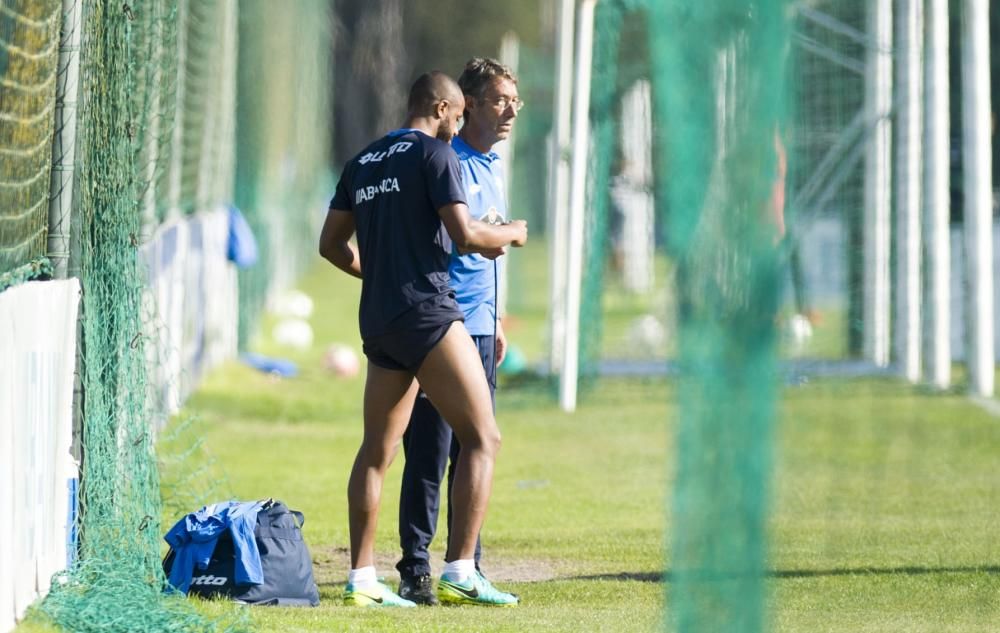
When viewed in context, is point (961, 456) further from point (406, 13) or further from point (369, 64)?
point (406, 13)

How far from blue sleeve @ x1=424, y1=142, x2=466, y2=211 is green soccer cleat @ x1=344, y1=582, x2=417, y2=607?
147 cm

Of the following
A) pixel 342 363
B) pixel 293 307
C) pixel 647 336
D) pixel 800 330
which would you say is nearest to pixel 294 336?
pixel 342 363

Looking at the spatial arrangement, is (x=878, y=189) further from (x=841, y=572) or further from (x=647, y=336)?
(x=841, y=572)

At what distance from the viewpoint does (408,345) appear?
6406 mm

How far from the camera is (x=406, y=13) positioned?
68.2 m

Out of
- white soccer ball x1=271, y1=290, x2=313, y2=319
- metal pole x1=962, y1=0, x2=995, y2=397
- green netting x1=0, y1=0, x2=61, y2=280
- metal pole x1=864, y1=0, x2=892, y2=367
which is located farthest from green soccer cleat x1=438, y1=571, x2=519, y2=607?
white soccer ball x1=271, y1=290, x2=313, y2=319

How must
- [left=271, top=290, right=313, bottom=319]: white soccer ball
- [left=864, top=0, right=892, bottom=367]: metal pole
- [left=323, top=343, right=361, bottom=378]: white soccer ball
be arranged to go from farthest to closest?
1. [left=271, top=290, right=313, bottom=319]: white soccer ball
2. [left=323, top=343, right=361, bottom=378]: white soccer ball
3. [left=864, top=0, right=892, bottom=367]: metal pole

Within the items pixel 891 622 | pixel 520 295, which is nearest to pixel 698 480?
pixel 891 622

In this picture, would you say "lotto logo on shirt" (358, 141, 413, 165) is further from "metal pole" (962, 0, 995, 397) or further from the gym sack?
"metal pole" (962, 0, 995, 397)

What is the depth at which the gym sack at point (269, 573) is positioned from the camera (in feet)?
21.8

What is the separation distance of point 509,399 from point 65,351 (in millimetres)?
8456

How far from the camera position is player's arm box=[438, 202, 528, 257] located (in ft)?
20.6

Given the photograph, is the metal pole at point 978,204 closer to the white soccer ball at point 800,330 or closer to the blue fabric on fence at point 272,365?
the white soccer ball at point 800,330

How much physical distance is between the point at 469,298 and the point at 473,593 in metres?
1.12
